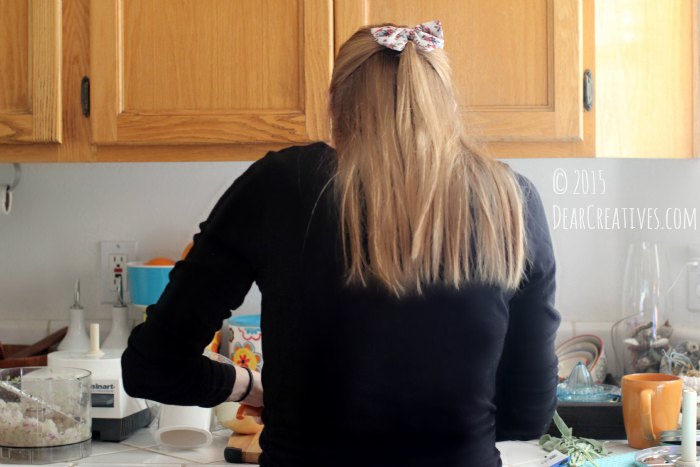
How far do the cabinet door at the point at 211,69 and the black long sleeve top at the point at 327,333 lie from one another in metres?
0.75

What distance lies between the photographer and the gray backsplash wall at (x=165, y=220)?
7.11 feet

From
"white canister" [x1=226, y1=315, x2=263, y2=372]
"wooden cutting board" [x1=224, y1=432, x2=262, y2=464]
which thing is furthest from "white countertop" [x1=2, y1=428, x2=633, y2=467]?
"white canister" [x1=226, y1=315, x2=263, y2=372]

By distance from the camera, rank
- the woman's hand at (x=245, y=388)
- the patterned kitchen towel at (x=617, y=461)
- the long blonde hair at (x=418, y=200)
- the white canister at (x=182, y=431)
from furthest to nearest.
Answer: the white canister at (x=182, y=431)
the patterned kitchen towel at (x=617, y=461)
the woman's hand at (x=245, y=388)
the long blonde hair at (x=418, y=200)

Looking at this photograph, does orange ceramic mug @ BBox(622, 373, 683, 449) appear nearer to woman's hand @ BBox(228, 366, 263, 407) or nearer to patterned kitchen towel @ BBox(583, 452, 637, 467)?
patterned kitchen towel @ BBox(583, 452, 637, 467)

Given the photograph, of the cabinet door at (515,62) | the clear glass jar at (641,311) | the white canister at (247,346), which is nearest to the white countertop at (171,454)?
the white canister at (247,346)

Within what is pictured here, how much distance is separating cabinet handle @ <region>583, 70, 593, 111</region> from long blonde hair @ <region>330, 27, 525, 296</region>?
0.78 m

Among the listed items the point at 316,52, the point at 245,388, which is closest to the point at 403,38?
the point at 245,388

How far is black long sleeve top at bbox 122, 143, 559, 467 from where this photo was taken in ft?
3.40

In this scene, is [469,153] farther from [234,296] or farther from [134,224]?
[134,224]

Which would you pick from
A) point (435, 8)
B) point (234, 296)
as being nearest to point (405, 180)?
point (234, 296)

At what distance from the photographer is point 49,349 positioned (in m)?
2.11

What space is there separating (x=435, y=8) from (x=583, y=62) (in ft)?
1.01

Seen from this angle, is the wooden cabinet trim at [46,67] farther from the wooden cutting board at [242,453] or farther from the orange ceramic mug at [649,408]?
the orange ceramic mug at [649,408]

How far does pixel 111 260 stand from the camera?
2203 millimetres
